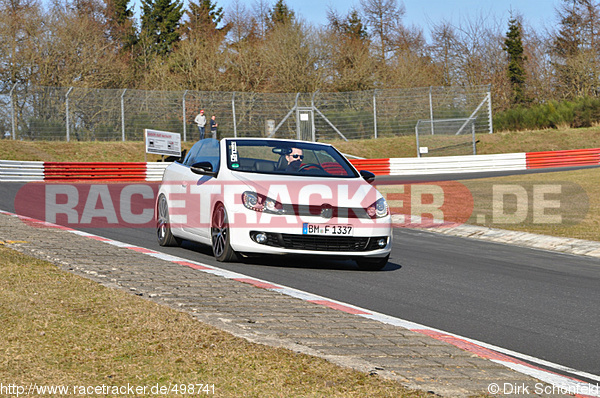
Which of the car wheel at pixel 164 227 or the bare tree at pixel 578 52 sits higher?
the bare tree at pixel 578 52

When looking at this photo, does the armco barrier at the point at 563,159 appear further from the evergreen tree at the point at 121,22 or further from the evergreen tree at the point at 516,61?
the evergreen tree at the point at 121,22

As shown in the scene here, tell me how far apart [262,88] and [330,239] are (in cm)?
4027

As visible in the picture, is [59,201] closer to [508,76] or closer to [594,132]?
[594,132]

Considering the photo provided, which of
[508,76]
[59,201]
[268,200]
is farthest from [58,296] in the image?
[508,76]

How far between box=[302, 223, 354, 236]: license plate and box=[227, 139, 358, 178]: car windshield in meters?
1.10

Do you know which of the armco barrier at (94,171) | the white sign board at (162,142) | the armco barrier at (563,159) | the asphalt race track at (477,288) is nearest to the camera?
the asphalt race track at (477,288)

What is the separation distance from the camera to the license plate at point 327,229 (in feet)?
28.3

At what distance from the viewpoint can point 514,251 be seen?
40.5 ft

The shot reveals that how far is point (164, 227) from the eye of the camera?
35.8 ft

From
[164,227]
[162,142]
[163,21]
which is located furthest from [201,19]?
[164,227]

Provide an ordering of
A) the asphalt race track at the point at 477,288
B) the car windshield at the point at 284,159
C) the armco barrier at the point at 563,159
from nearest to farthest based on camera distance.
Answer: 1. the asphalt race track at the point at 477,288
2. the car windshield at the point at 284,159
3. the armco barrier at the point at 563,159

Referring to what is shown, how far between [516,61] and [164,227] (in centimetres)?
5823

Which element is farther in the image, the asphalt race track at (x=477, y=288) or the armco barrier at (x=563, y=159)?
the armco barrier at (x=563, y=159)

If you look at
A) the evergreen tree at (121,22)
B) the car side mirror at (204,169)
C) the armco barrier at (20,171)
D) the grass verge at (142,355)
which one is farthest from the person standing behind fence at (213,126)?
the evergreen tree at (121,22)
